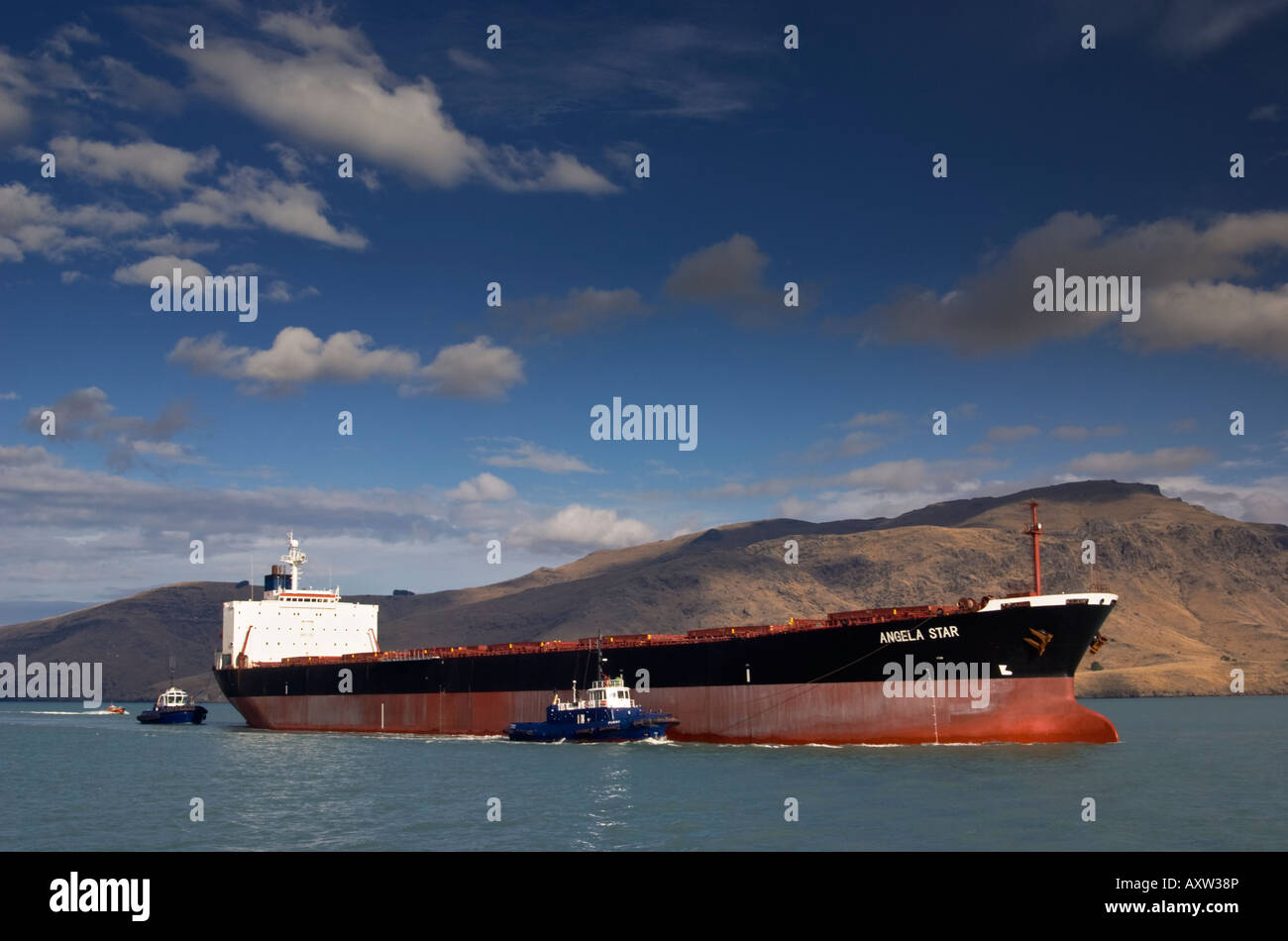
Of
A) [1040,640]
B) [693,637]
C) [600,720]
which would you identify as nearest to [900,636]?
[1040,640]

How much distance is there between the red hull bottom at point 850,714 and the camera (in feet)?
129

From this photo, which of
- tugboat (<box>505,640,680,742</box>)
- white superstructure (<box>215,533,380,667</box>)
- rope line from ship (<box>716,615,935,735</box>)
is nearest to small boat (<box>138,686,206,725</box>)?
white superstructure (<box>215,533,380,667</box>)

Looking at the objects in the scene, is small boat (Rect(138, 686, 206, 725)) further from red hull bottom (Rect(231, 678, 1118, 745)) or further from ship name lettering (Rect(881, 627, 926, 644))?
ship name lettering (Rect(881, 627, 926, 644))

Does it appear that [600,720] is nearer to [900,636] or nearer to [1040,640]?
[900,636]

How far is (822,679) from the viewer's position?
140 feet

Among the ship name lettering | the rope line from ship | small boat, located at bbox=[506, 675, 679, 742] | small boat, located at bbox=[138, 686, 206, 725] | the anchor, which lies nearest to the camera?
the anchor

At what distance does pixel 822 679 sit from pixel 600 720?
425 inches

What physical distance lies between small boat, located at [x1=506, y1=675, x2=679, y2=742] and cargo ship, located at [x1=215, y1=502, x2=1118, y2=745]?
1.48 m

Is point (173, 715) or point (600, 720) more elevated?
point (600, 720)

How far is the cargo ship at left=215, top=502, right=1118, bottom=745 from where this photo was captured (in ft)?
129
